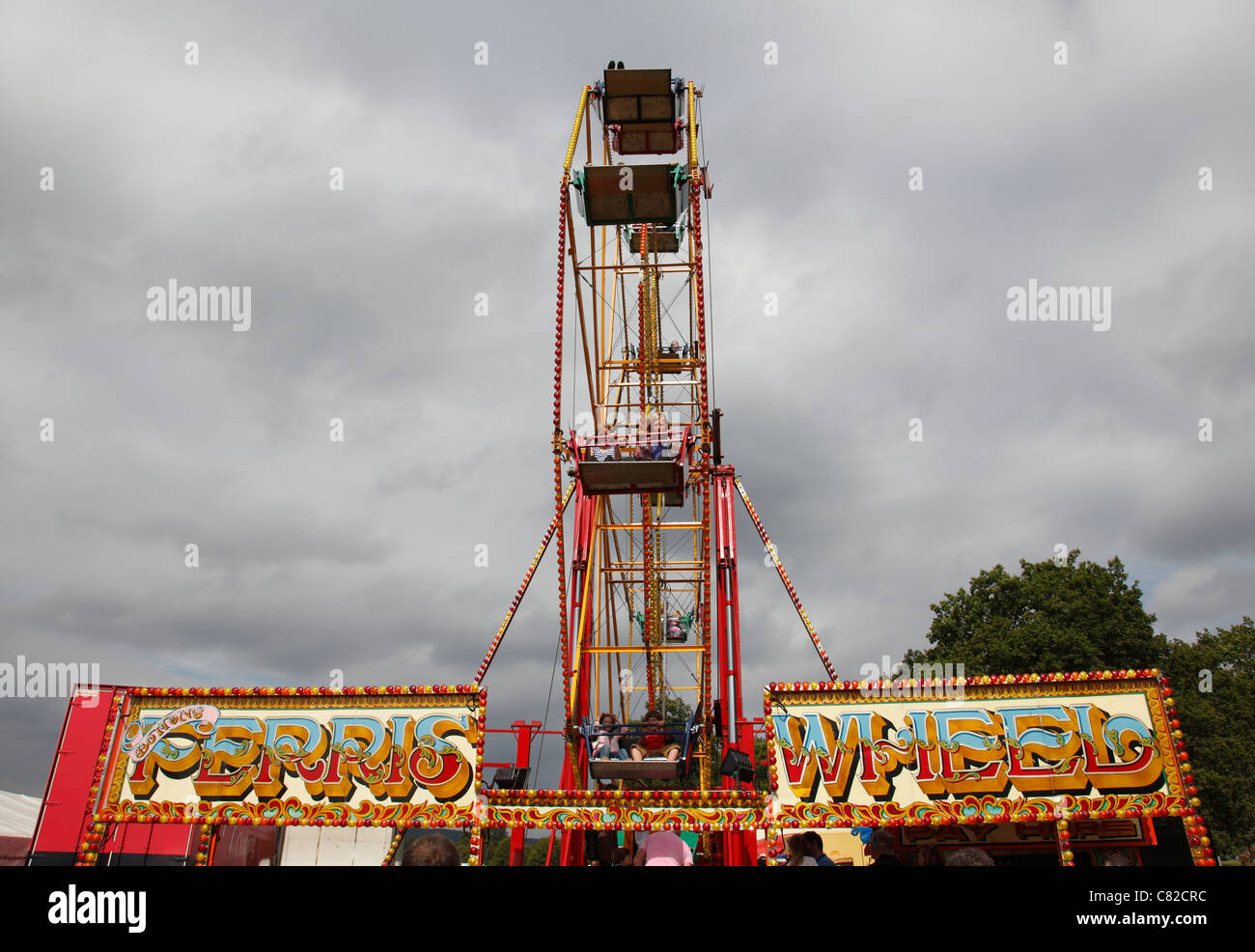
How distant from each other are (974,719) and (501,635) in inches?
374

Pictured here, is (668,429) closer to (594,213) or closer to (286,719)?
(594,213)

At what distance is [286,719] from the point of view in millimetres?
7848

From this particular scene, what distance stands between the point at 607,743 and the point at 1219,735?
23057 millimetres

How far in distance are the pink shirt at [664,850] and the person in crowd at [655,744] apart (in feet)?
27.1

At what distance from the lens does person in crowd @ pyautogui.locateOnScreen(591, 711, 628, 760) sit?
13.6 metres

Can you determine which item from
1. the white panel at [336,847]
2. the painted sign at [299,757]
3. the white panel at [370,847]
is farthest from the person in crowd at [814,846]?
the white panel at [336,847]

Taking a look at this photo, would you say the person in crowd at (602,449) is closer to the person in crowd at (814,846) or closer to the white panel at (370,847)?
the person in crowd at (814,846)

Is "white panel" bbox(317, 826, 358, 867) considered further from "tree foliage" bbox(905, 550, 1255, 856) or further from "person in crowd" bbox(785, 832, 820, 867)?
"tree foliage" bbox(905, 550, 1255, 856)

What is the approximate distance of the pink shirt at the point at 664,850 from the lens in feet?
18.5

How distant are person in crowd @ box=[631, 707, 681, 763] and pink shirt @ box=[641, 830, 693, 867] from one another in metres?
8.25

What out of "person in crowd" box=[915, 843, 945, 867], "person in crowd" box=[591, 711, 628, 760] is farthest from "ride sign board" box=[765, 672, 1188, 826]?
"person in crowd" box=[591, 711, 628, 760]
